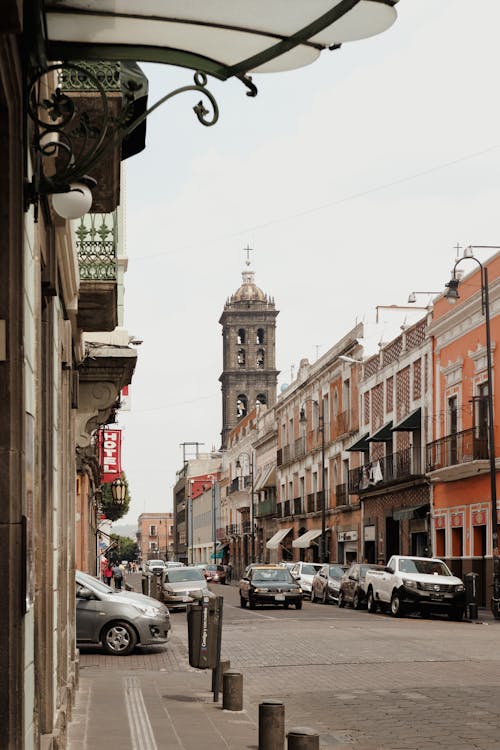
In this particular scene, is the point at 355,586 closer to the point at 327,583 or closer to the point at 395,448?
the point at 327,583

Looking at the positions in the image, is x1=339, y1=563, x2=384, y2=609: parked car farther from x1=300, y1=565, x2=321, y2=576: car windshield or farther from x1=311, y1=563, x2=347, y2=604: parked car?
x1=300, y1=565, x2=321, y2=576: car windshield

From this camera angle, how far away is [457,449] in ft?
132

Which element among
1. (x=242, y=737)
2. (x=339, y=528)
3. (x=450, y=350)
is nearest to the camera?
(x=242, y=737)

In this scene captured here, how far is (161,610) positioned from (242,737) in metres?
10.2

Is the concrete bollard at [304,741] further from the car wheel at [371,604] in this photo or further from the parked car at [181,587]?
the car wheel at [371,604]

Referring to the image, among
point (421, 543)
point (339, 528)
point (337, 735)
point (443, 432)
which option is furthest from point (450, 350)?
point (337, 735)

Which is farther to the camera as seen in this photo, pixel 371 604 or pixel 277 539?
pixel 277 539

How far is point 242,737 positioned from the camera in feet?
36.4

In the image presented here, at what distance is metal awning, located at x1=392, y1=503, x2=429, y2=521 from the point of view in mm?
45312

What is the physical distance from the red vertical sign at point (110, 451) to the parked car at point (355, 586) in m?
14.1

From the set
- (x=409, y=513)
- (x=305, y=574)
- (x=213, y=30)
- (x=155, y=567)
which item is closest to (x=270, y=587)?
(x=305, y=574)

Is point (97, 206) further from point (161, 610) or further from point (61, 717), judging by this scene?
point (161, 610)

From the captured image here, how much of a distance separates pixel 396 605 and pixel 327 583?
9165 millimetres

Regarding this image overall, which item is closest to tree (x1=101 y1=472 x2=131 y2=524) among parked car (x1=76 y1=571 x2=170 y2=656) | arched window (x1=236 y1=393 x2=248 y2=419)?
arched window (x1=236 y1=393 x2=248 y2=419)
